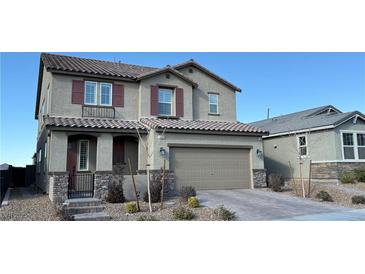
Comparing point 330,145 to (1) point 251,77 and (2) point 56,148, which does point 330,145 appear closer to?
(1) point 251,77

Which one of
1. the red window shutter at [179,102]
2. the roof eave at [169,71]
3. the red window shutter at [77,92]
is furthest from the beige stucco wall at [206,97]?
the red window shutter at [77,92]

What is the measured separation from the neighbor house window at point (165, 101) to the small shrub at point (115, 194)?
21.3ft

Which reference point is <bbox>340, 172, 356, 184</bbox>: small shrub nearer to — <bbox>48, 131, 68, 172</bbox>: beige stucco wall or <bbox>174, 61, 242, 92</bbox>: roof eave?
<bbox>174, 61, 242, 92</bbox>: roof eave

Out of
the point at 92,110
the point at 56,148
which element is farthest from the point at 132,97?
the point at 56,148

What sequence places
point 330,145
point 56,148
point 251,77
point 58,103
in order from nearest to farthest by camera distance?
1. point 56,148
2. point 58,103
3. point 330,145
4. point 251,77

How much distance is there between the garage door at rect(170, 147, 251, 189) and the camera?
49.1 feet

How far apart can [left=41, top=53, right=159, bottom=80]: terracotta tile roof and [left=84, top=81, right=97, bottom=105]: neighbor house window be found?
686 mm

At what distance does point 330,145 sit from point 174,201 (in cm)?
1154

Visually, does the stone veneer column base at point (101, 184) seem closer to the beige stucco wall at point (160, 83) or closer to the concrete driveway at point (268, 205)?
the concrete driveway at point (268, 205)

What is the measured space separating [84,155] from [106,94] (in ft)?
12.3

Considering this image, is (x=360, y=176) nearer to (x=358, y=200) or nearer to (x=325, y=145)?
(x=325, y=145)
